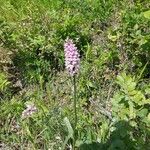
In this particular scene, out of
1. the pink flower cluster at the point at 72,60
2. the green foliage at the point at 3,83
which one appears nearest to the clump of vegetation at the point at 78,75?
the green foliage at the point at 3,83

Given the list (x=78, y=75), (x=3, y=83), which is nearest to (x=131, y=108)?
(x=78, y=75)

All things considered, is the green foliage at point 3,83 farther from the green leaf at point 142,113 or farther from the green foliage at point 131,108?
the green leaf at point 142,113

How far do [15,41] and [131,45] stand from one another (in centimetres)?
108

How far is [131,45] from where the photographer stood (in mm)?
4328

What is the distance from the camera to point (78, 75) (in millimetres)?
4184

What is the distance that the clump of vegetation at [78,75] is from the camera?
3.21 m

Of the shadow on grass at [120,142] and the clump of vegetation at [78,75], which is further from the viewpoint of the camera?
the clump of vegetation at [78,75]

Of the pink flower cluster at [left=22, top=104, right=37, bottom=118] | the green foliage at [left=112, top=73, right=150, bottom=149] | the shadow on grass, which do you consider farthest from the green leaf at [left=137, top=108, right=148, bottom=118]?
the pink flower cluster at [left=22, top=104, right=37, bottom=118]

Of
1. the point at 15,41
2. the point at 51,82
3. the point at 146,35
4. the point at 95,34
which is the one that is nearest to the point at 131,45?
the point at 146,35

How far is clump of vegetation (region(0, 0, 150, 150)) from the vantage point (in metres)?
3.21

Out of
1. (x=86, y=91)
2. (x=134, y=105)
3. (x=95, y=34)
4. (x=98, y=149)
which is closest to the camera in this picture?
(x=98, y=149)

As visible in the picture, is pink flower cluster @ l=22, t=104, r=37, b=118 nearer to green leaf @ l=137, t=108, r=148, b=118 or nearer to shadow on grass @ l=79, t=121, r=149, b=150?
shadow on grass @ l=79, t=121, r=149, b=150

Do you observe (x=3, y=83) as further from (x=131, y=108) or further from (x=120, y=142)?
(x=120, y=142)

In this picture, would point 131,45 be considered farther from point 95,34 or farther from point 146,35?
point 95,34
